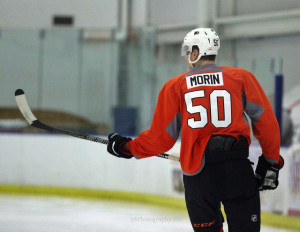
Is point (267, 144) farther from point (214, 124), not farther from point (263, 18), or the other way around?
point (263, 18)

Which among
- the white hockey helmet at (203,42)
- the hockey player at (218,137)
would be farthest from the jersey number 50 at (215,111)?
the white hockey helmet at (203,42)

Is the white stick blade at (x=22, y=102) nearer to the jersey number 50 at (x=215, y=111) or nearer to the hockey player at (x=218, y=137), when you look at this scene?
the hockey player at (x=218, y=137)

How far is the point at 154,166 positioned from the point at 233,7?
134 inches

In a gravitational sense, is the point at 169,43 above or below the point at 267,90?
above

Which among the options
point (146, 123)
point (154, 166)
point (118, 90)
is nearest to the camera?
point (154, 166)

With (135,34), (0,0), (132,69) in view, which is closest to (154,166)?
(132,69)

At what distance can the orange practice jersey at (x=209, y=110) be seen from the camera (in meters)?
2.27

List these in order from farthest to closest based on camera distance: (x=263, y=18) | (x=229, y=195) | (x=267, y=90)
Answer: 1. (x=263, y=18)
2. (x=267, y=90)
3. (x=229, y=195)

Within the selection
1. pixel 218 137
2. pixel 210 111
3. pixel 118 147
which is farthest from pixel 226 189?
pixel 118 147

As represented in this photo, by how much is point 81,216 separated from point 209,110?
320 cm

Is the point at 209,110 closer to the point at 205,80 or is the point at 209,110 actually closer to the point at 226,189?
the point at 205,80

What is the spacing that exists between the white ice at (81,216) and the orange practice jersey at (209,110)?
7.57 feet

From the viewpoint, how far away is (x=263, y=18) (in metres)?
8.25

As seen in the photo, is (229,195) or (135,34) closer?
(229,195)
